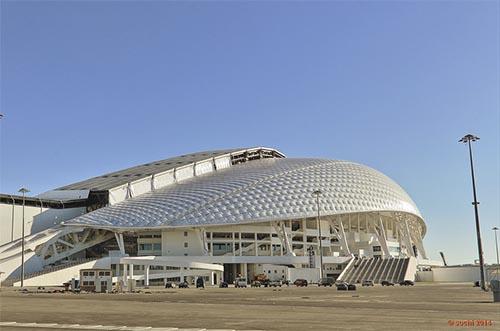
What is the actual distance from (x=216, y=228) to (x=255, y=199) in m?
7.29

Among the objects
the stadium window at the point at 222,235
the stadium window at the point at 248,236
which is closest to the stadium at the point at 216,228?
the stadium window at the point at 248,236

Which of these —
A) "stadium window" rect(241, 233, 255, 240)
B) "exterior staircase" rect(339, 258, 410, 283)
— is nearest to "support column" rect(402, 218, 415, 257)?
"exterior staircase" rect(339, 258, 410, 283)

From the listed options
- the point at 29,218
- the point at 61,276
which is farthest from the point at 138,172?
the point at 61,276

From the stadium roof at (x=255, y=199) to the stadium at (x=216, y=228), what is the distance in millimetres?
180

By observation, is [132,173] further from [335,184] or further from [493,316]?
[493,316]

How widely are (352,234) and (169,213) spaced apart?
33.8 metres

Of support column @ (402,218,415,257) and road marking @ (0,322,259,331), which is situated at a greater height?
support column @ (402,218,415,257)

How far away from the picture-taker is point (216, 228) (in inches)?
3324

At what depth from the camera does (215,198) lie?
8669cm

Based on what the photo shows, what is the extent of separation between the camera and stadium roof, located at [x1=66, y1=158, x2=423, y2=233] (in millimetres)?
A: 83062

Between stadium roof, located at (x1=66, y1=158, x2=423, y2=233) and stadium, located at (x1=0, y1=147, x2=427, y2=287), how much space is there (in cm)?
18

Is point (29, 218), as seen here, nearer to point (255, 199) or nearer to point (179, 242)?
point (179, 242)

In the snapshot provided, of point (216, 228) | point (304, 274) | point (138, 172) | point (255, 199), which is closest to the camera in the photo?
point (304, 274)

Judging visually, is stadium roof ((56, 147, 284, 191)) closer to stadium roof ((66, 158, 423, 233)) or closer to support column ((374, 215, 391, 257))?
stadium roof ((66, 158, 423, 233))
